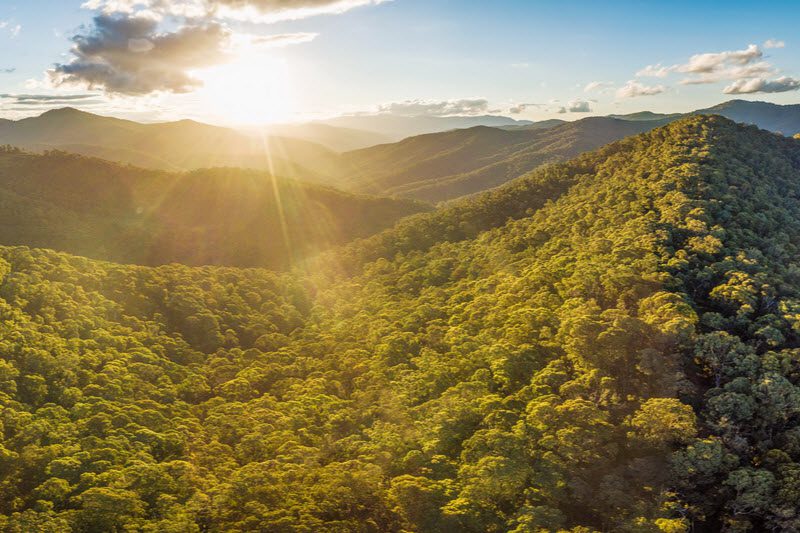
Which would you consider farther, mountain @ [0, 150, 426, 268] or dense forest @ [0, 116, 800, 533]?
mountain @ [0, 150, 426, 268]

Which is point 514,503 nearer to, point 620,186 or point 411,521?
point 411,521

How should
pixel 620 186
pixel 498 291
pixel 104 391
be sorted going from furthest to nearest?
pixel 620 186 < pixel 498 291 < pixel 104 391

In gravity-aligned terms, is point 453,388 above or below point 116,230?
below

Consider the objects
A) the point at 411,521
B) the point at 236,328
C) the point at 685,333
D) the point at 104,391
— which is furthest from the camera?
the point at 236,328

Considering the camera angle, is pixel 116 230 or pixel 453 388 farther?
pixel 116 230

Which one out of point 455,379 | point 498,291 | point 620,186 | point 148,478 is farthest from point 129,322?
point 620,186

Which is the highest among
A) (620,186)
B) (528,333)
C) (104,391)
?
(620,186)

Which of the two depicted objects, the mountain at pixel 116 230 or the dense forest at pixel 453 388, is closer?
the dense forest at pixel 453 388

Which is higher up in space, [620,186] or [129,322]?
[620,186]
